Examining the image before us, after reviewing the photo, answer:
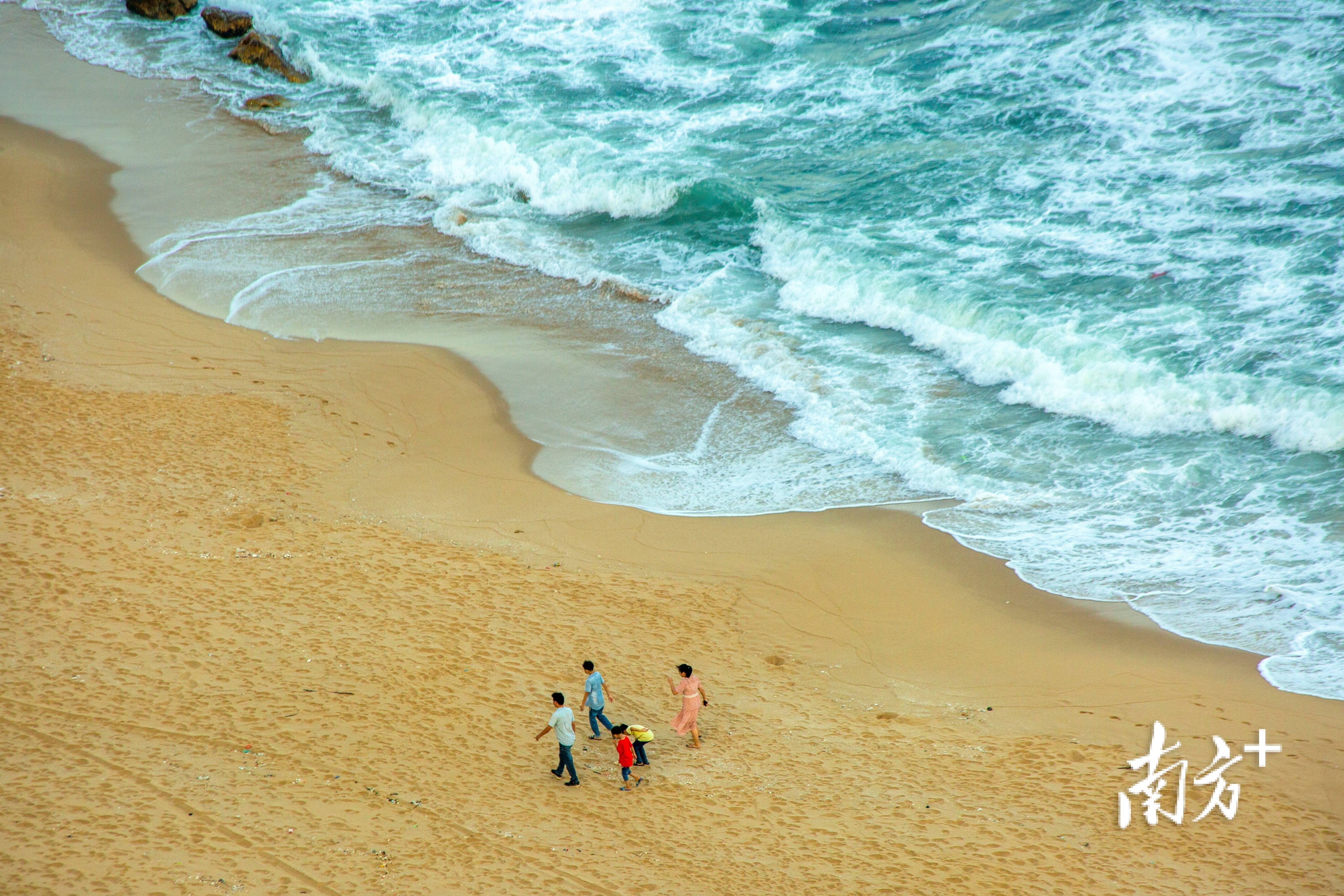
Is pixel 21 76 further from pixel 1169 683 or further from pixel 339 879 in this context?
pixel 1169 683

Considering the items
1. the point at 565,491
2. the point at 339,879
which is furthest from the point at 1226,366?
the point at 339,879

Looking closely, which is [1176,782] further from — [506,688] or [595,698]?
[506,688]

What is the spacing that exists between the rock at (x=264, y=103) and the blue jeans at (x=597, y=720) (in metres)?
22.6

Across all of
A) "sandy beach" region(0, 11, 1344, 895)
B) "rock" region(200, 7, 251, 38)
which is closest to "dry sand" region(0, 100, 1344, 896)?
"sandy beach" region(0, 11, 1344, 895)

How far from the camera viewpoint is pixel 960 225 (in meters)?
19.5

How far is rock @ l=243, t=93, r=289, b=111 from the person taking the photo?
26016mm

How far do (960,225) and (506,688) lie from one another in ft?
45.5

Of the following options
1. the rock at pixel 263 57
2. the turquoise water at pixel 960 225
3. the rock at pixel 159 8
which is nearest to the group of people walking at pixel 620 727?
the turquoise water at pixel 960 225

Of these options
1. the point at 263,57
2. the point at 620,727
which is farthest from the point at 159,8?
the point at 620,727

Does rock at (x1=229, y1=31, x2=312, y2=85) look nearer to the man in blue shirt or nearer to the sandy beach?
the sandy beach

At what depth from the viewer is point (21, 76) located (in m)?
26.0

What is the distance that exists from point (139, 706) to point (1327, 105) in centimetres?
2175

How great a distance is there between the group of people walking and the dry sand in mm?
176

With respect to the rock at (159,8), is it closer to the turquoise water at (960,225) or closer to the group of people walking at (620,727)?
the turquoise water at (960,225)
